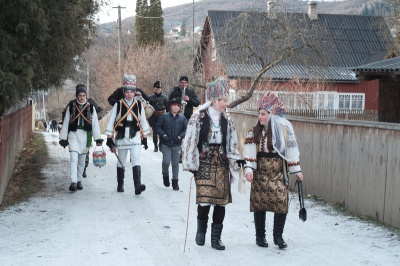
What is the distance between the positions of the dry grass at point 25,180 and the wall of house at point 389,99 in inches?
412

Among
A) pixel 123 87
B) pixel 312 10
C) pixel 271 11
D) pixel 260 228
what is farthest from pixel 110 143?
pixel 312 10

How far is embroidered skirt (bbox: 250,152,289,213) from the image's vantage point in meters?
7.32

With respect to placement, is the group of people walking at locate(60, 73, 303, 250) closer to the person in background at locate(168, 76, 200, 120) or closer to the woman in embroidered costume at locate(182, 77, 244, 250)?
the woman in embroidered costume at locate(182, 77, 244, 250)

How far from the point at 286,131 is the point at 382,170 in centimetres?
202

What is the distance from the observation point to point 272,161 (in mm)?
7371

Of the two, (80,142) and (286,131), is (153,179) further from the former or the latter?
(286,131)

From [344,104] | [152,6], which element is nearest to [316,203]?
[344,104]

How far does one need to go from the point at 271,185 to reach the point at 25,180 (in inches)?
285

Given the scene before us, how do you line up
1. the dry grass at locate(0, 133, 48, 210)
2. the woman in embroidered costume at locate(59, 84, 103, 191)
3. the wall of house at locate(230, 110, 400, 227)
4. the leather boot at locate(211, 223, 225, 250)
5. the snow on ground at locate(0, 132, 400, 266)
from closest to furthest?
the snow on ground at locate(0, 132, 400, 266)
the leather boot at locate(211, 223, 225, 250)
the wall of house at locate(230, 110, 400, 227)
the dry grass at locate(0, 133, 48, 210)
the woman in embroidered costume at locate(59, 84, 103, 191)

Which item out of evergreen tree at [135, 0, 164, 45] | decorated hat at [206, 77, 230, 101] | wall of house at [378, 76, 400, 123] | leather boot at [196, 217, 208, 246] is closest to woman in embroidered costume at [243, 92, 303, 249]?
decorated hat at [206, 77, 230, 101]

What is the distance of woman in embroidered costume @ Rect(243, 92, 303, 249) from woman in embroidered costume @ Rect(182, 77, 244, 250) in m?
0.25

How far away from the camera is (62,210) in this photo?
387 inches

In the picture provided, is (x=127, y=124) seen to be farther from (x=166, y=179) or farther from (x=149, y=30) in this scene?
(x=149, y=30)

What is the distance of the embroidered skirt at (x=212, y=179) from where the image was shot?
288 inches
